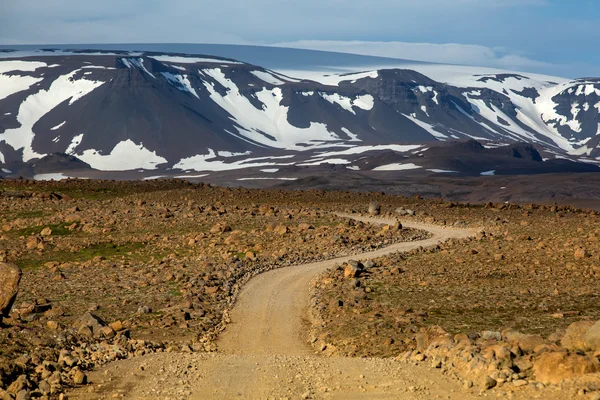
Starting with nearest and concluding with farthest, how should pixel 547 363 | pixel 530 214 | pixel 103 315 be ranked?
pixel 547 363 → pixel 103 315 → pixel 530 214

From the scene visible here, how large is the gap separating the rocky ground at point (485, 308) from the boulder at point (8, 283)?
685 cm

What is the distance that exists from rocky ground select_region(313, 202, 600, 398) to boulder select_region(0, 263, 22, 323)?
6.85 m

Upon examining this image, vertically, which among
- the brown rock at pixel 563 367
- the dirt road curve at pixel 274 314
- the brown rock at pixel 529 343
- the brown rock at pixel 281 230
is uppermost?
the brown rock at pixel 563 367

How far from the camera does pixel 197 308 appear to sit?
24.3 metres

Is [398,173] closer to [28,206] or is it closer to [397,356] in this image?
[28,206]

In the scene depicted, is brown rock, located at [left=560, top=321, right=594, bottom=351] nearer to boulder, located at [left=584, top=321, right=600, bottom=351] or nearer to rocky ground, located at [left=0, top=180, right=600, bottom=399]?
rocky ground, located at [left=0, top=180, right=600, bottom=399]

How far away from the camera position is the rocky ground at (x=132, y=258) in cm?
1869

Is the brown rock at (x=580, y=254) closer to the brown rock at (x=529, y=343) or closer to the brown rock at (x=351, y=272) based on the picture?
the brown rock at (x=351, y=272)

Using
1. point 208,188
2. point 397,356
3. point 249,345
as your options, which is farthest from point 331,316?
point 208,188

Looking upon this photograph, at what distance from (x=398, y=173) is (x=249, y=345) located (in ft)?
592

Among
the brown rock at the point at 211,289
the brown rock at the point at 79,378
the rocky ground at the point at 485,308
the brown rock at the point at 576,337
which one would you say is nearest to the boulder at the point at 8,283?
the brown rock at the point at 79,378

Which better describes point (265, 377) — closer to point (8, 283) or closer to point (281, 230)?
point (8, 283)

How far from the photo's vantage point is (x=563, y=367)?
1417 centimetres

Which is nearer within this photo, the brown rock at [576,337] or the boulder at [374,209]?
the brown rock at [576,337]
